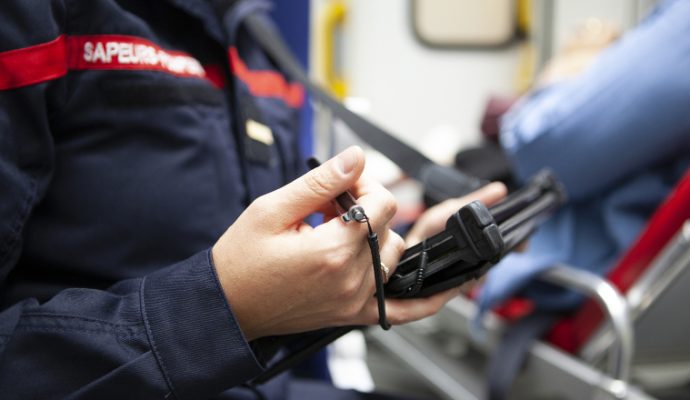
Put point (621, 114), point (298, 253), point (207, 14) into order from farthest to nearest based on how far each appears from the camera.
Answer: point (621, 114)
point (207, 14)
point (298, 253)

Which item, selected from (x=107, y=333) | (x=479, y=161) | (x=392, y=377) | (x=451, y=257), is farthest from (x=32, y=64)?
(x=392, y=377)

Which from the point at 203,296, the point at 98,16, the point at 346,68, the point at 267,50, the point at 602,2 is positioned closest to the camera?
the point at 203,296

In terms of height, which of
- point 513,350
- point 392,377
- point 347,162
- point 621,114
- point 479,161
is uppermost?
point 347,162

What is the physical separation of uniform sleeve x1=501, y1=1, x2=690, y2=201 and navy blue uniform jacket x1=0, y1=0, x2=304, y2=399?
1.77ft

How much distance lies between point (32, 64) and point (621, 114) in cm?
83

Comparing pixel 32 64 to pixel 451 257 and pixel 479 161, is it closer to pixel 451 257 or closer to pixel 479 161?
pixel 451 257

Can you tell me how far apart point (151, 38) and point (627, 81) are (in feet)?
2.37

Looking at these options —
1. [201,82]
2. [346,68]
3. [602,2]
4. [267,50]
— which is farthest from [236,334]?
[602,2]

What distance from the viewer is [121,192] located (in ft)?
1.68

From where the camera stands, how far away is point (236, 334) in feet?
1.35

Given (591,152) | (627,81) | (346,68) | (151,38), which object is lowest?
(346,68)

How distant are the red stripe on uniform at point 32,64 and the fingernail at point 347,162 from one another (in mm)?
259

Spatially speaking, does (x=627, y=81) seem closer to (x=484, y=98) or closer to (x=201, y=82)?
(x=201, y=82)

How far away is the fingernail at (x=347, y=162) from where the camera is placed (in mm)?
397
